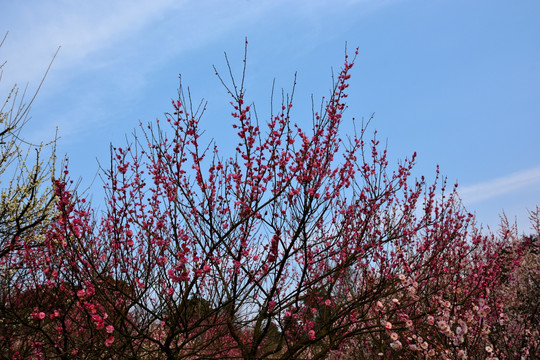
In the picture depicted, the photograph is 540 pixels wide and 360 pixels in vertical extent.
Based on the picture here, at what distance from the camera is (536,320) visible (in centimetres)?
809

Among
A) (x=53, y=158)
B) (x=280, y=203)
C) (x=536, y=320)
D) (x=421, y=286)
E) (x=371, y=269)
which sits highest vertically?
(x=53, y=158)

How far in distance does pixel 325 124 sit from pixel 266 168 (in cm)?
107

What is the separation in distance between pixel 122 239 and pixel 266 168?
7.85 feet

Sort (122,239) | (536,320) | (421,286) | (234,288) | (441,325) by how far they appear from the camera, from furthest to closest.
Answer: (536,320)
(421,286)
(122,239)
(234,288)
(441,325)

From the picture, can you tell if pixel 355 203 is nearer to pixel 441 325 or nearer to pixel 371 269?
pixel 371 269

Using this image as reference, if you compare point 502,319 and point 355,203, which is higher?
point 355,203

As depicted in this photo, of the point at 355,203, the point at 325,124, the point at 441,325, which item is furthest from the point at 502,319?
the point at 325,124

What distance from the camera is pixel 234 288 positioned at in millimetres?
6020

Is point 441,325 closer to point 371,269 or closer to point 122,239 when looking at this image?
point 371,269

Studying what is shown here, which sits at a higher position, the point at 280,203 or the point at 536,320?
the point at 280,203

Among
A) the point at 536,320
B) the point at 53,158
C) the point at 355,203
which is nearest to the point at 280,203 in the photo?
the point at 355,203

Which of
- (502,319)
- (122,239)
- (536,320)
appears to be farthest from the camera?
(536,320)

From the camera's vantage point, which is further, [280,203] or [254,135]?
[280,203]

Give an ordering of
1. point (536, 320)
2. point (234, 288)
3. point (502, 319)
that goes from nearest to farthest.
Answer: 1. point (502, 319)
2. point (234, 288)
3. point (536, 320)
